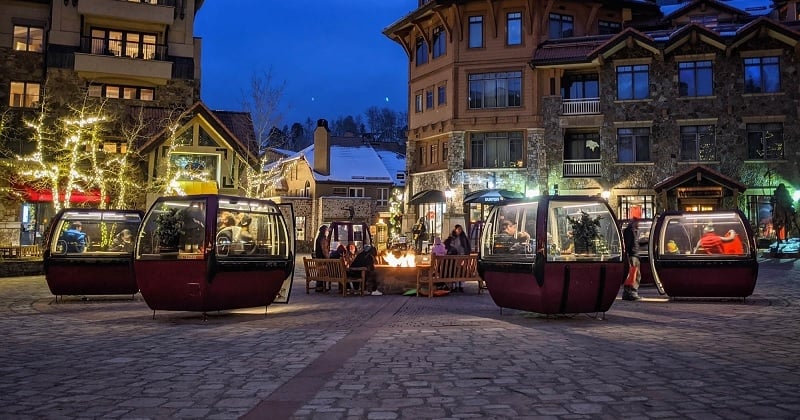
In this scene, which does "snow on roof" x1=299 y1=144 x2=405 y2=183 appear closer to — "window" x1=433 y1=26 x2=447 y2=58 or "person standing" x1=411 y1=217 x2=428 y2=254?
"window" x1=433 y1=26 x2=447 y2=58

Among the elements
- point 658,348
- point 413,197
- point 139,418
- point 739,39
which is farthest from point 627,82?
point 139,418

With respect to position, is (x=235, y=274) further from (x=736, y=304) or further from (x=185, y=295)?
(x=736, y=304)

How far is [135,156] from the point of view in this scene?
35438 mm

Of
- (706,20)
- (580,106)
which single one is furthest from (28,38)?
(706,20)

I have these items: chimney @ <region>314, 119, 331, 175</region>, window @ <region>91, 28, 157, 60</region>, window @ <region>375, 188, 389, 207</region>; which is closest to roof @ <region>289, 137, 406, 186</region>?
chimney @ <region>314, 119, 331, 175</region>

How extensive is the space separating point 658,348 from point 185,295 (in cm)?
805

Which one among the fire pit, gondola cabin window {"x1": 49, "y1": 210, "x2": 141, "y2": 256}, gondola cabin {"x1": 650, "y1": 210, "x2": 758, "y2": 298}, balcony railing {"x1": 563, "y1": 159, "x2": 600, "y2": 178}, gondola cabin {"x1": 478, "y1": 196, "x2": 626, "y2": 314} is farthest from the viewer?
balcony railing {"x1": 563, "y1": 159, "x2": 600, "y2": 178}

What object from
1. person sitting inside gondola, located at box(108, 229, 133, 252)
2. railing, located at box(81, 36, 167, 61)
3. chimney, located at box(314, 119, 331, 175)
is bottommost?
person sitting inside gondola, located at box(108, 229, 133, 252)

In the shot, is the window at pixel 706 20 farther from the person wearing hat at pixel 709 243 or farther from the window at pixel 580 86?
the person wearing hat at pixel 709 243

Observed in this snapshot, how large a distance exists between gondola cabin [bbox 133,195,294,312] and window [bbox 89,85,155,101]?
93.0 ft

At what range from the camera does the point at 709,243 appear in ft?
50.3

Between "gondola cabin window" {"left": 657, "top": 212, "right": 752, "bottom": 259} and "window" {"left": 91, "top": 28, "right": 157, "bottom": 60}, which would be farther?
"window" {"left": 91, "top": 28, "right": 157, "bottom": 60}

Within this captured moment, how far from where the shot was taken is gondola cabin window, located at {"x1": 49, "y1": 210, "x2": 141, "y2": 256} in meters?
15.4

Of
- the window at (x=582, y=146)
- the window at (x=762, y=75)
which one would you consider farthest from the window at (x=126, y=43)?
the window at (x=762, y=75)
